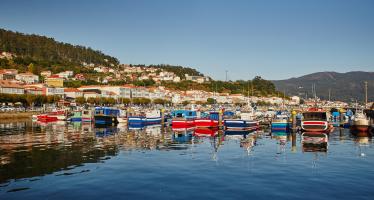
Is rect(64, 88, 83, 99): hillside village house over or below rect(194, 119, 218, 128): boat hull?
over

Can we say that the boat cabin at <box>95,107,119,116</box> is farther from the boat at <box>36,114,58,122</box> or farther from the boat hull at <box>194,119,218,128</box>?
the boat hull at <box>194,119,218,128</box>

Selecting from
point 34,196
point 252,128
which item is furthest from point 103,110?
point 34,196

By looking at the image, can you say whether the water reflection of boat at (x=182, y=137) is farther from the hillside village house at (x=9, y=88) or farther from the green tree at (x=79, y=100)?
the green tree at (x=79, y=100)

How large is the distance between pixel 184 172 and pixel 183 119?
3880 centimetres

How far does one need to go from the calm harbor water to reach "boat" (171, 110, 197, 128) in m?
25.5

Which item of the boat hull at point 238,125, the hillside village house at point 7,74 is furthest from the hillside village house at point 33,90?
the boat hull at point 238,125

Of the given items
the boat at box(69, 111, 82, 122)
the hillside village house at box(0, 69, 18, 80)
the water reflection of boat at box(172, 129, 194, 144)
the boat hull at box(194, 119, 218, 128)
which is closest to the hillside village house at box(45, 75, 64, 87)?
the hillside village house at box(0, 69, 18, 80)

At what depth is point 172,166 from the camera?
2459cm

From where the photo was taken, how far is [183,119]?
6131 cm

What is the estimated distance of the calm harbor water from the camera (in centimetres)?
1767

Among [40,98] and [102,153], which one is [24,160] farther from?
[40,98]

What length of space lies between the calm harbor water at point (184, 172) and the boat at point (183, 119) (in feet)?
83.6

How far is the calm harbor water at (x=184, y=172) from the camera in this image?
1767cm

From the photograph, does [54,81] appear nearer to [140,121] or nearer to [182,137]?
[140,121]
